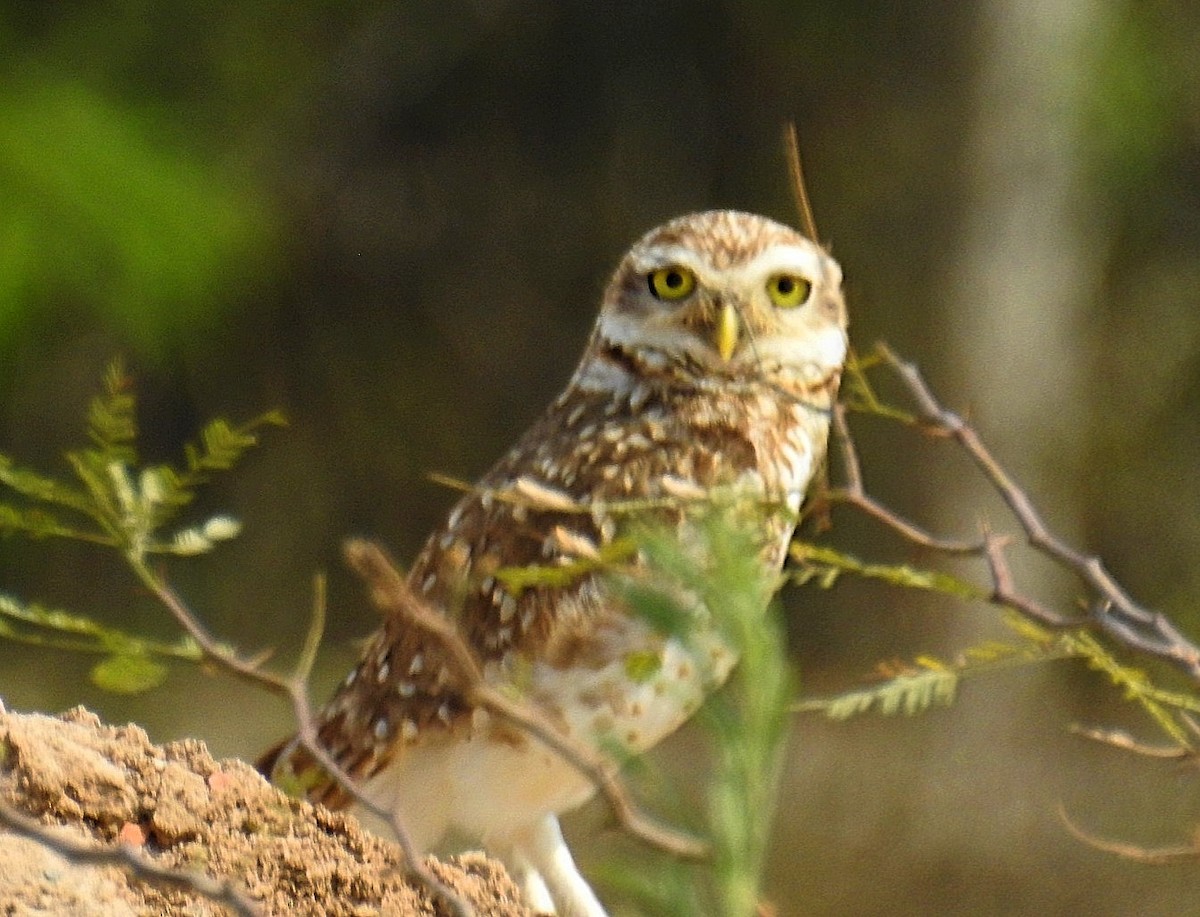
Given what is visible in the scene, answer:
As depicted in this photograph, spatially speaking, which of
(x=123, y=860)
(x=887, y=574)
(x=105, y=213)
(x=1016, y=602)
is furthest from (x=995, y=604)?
(x=105, y=213)

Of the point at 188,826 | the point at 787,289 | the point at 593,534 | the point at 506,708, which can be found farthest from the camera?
the point at 787,289

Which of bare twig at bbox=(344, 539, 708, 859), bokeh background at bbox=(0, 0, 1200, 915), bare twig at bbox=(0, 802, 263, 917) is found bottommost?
bokeh background at bbox=(0, 0, 1200, 915)

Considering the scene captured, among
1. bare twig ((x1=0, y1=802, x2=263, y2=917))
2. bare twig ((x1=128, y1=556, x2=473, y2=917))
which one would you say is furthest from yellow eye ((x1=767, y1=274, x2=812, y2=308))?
bare twig ((x1=0, y1=802, x2=263, y2=917))

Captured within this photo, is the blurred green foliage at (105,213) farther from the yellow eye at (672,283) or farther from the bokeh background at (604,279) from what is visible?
the yellow eye at (672,283)

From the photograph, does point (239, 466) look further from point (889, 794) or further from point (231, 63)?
point (889, 794)

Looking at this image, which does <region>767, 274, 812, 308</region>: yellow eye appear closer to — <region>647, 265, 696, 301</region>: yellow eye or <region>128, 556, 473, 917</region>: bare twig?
<region>647, 265, 696, 301</region>: yellow eye

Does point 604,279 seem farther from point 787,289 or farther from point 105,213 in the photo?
point 787,289

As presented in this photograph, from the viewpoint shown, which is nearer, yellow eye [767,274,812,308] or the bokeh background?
yellow eye [767,274,812,308]

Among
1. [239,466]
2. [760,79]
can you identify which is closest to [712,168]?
[760,79]
